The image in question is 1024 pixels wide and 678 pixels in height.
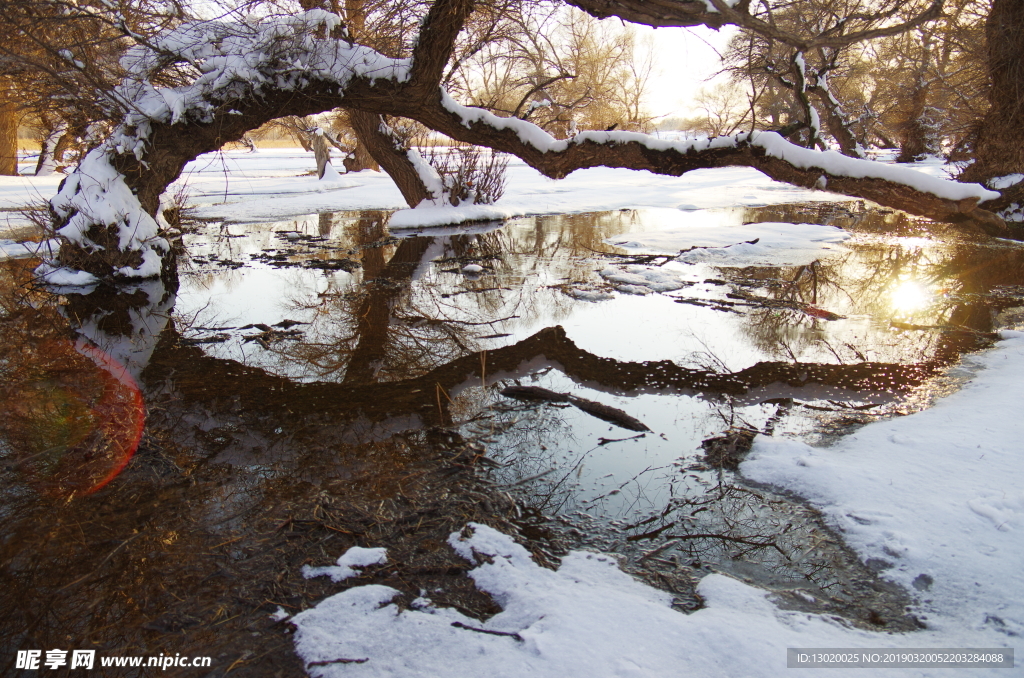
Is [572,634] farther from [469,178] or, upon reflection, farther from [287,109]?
[469,178]

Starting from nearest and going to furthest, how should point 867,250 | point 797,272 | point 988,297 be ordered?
point 988,297
point 797,272
point 867,250

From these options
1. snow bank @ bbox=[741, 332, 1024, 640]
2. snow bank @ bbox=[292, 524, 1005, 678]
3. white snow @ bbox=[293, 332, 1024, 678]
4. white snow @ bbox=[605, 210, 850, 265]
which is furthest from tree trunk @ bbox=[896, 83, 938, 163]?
snow bank @ bbox=[292, 524, 1005, 678]

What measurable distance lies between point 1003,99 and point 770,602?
12565 mm

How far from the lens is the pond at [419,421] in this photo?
2199mm

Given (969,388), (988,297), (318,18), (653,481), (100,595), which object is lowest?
(100,595)

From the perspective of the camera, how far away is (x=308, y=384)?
13.3 ft

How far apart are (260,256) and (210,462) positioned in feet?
18.7

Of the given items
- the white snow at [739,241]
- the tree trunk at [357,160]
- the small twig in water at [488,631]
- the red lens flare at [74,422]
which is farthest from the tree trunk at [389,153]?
the tree trunk at [357,160]

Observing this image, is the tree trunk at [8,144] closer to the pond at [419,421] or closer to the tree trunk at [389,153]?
the tree trunk at [389,153]

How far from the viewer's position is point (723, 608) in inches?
80.5

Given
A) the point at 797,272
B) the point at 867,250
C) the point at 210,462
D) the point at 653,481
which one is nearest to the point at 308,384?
the point at 210,462

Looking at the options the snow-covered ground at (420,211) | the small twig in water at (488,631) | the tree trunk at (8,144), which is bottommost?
Result: the small twig in water at (488,631)

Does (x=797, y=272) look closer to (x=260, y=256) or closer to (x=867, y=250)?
(x=867, y=250)

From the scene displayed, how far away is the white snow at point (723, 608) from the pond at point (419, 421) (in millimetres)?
97
